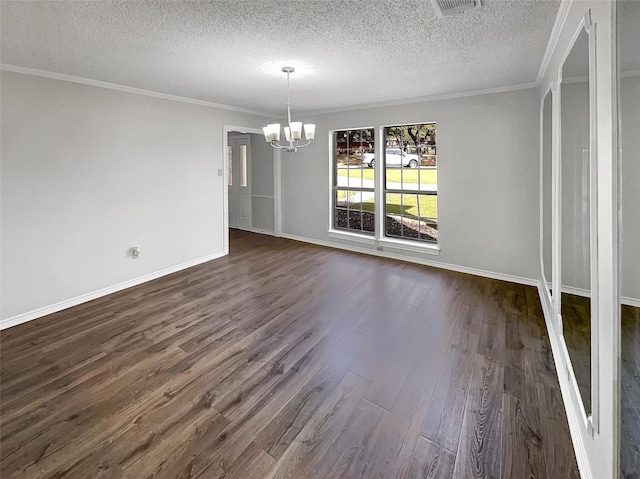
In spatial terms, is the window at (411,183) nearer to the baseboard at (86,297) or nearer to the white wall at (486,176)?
the white wall at (486,176)

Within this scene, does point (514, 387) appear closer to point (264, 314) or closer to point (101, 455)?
point (264, 314)

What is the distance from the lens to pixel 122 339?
295 cm

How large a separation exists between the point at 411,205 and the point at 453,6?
3.41m

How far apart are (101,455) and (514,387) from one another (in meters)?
2.51

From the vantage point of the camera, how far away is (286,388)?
2.28m

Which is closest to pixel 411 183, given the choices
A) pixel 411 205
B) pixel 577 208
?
pixel 411 205

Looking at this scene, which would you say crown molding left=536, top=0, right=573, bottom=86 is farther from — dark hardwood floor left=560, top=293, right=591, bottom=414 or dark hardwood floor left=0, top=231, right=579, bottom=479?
dark hardwood floor left=0, top=231, right=579, bottom=479

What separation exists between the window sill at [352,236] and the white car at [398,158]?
1.22 m

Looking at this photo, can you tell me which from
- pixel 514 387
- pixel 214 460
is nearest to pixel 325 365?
pixel 214 460

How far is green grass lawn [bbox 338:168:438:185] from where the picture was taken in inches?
198

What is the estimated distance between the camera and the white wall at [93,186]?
325 centimetres

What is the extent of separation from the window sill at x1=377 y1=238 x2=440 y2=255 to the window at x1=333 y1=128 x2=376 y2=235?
0.38 metres

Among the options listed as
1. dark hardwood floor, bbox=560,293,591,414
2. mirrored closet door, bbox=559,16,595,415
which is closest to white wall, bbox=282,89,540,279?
mirrored closet door, bbox=559,16,595,415

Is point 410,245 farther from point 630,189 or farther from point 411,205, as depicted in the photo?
point 630,189
